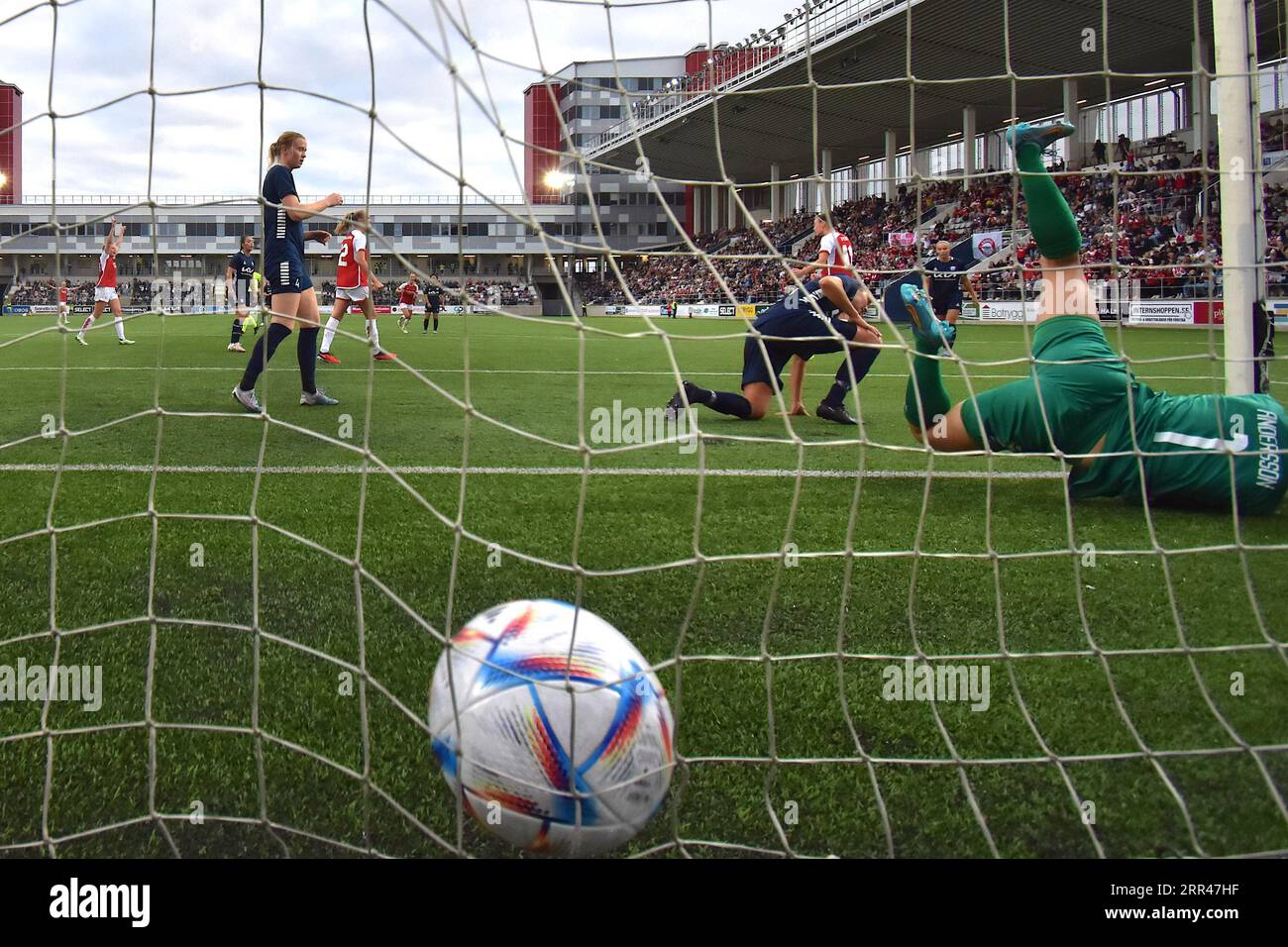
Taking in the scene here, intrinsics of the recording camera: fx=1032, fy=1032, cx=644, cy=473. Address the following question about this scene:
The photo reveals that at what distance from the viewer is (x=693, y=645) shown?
9.54ft

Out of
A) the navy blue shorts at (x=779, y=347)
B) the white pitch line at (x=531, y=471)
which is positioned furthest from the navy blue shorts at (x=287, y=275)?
the navy blue shorts at (x=779, y=347)

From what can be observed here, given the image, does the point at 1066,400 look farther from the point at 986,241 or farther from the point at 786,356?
the point at 986,241

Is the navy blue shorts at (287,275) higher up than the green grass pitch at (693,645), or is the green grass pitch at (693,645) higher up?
the navy blue shorts at (287,275)

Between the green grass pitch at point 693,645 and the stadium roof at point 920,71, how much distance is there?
6.90ft

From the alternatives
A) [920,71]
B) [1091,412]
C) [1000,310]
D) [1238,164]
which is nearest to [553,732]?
[1091,412]

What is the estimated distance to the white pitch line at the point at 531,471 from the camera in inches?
202

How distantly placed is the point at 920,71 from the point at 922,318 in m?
12.3

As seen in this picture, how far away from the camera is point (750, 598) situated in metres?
3.33

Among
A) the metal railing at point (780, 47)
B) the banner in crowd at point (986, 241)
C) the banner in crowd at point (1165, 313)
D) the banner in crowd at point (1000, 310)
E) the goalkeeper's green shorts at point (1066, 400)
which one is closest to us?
the goalkeeper's green shorts at point (1066, 400)

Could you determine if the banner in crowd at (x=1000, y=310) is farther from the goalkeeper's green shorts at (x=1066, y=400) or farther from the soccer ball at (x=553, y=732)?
the soccer ball at (x=553, y=732)

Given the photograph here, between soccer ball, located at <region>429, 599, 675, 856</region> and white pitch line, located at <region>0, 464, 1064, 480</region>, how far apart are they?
3105 millimetres

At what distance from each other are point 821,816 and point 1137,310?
60.7ft

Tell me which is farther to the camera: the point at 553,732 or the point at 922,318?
the point at 922,318
